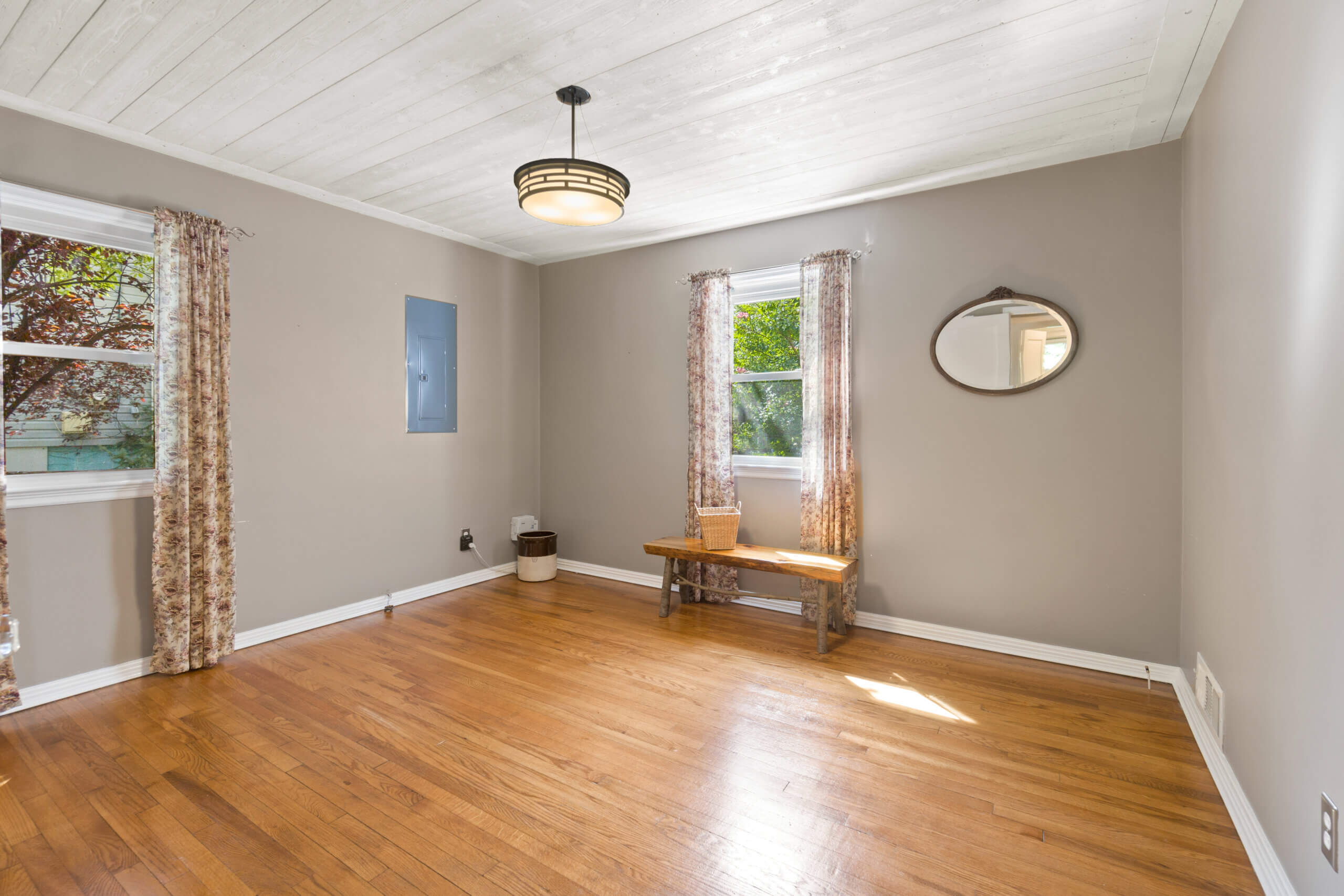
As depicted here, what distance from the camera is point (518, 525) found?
5.12 m

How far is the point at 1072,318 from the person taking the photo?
124 inches

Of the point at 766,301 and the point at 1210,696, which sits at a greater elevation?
the point at 766,301

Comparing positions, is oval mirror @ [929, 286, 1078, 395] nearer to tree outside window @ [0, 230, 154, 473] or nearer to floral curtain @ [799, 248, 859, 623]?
floral curtain @ [799, 248, 859, 623]

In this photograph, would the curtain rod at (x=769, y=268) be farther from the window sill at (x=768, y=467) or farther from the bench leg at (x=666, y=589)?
the bench leg at (x=666, y=589)

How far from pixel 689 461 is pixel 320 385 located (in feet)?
7.76

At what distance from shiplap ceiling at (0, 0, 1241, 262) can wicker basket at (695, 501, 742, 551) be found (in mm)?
1940

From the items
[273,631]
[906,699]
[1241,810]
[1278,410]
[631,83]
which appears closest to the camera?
[1278,410]

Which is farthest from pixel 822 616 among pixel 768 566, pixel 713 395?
pixel 713 395

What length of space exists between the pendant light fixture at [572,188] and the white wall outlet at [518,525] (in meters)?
2.97

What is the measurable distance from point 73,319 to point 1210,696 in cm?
512

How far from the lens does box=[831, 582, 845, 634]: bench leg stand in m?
3.72

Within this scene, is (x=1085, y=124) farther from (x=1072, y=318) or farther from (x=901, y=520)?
(x=901, y=520)

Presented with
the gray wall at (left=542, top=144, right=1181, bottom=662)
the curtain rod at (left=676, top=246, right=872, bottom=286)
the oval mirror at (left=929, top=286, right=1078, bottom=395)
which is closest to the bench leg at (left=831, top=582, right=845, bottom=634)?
the gray wall at (left=542, top=144, right=1181, bottom=662)

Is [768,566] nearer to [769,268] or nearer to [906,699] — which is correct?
[906,699]
